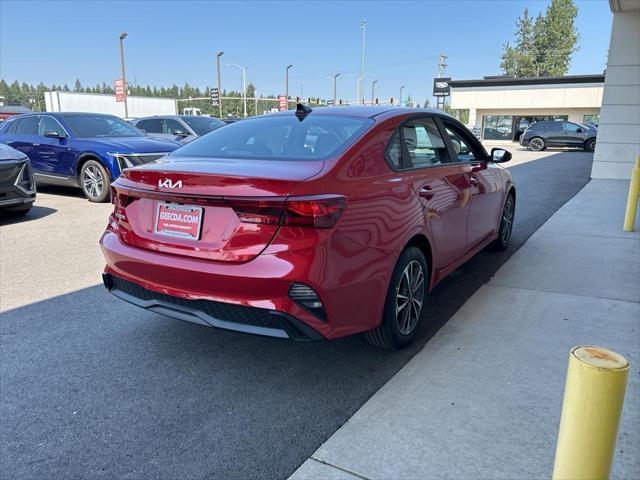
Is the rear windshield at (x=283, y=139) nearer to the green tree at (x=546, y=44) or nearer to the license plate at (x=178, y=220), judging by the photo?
the license plate at (x=178, y=220)

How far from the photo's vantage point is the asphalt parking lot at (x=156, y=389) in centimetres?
235

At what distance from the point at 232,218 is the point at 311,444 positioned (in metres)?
1.18

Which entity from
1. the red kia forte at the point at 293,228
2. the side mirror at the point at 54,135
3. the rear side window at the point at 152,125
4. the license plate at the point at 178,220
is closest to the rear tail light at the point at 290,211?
the red kia forte at the point at 293,228

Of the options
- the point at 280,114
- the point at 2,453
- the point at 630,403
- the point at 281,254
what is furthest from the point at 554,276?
the point at 2,453

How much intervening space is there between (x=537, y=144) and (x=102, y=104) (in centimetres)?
3405

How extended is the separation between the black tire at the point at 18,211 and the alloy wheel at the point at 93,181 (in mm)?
1172

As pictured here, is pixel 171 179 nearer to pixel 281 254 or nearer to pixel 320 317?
pixel 281 254

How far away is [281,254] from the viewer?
2553 mm

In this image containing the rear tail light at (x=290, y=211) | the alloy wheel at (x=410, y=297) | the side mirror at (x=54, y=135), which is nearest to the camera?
the rear tail light at (x=290, y=211)

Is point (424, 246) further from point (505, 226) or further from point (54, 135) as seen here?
point (54, 135)

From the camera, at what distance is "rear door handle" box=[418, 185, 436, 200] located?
11.3ft

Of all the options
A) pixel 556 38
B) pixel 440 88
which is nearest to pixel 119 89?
pixel 440 88

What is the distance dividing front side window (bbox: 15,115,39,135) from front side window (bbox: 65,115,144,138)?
743 mm

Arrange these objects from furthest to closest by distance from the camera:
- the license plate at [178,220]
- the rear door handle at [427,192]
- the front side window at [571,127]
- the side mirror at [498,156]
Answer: the front side window at [571,127] → the side mirror at [498,156] → the rear door handle at [427,192] → the license plate at [178,220]
